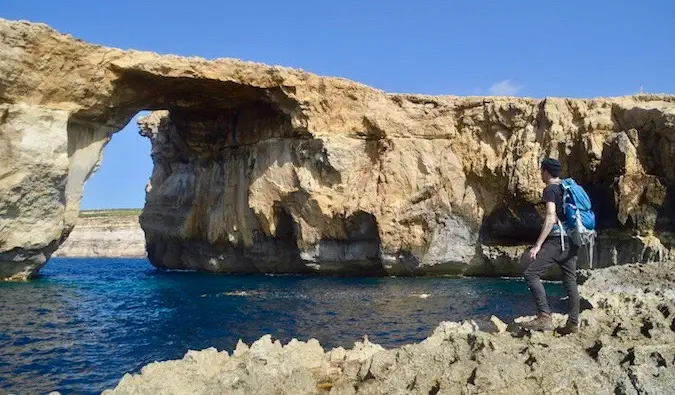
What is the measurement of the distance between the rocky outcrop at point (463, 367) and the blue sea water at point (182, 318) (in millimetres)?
3134

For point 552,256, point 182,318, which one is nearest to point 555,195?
point 552,256

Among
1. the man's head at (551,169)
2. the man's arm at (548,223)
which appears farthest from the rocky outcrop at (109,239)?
the man's arm at (548,223)

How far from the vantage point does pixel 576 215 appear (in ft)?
24.5

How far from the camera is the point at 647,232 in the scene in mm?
29672

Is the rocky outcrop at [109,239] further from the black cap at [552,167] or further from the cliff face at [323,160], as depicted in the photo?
the black cap at [552,167]

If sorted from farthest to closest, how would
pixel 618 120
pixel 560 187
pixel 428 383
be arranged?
pixel 618 120, pixel 560 187, pixel 428 383

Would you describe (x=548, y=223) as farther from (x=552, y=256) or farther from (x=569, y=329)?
(x=569, y=329)

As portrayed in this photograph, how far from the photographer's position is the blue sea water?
1127 centimetres

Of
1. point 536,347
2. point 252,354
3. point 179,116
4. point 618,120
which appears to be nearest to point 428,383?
point 536,347

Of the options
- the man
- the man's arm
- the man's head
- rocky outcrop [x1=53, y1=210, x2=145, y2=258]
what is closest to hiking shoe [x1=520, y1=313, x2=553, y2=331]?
the man

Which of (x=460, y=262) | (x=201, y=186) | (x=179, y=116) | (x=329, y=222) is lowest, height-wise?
(x=460, y=262)

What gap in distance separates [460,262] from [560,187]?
2759cm

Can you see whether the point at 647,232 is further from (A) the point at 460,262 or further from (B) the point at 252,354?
(B) the point at 252,354

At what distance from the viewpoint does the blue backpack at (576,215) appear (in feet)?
24.4
